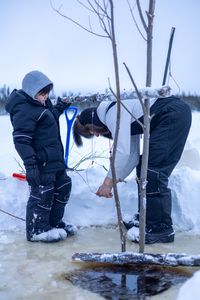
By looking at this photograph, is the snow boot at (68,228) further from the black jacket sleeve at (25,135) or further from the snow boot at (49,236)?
the black jacket sleeve at (25,135)

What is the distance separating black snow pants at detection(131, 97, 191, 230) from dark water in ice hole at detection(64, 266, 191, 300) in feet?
2.62

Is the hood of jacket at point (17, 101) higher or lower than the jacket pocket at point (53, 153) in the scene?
higher

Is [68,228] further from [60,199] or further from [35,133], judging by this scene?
[35,133]

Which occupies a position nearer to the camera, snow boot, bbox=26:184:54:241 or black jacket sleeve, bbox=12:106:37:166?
black jacket sleeve, bbox=12:106:37:166

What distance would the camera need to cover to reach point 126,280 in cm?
348

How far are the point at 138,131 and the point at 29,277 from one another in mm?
1775

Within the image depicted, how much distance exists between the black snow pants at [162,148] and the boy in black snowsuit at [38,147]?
86cm

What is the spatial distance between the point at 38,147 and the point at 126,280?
167cm

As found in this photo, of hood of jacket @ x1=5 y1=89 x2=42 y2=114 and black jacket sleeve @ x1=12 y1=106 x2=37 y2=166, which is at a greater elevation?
hood of jacket @ x1=5 y1=89 x2=42 y2=114

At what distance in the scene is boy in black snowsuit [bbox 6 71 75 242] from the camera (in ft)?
14.1

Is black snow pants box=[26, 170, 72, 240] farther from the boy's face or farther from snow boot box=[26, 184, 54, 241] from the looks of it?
the boy's face

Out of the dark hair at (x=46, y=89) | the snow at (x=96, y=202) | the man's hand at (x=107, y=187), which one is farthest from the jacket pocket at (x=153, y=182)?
the dark hair at (x=46, y=89)

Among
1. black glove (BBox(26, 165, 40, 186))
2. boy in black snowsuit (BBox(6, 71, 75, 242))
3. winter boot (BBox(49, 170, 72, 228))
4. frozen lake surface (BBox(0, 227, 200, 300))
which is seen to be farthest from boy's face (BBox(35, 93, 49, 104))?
frozen lake surface (BBox(0, 227, 200, 300))

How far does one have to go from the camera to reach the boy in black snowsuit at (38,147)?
4.31m
